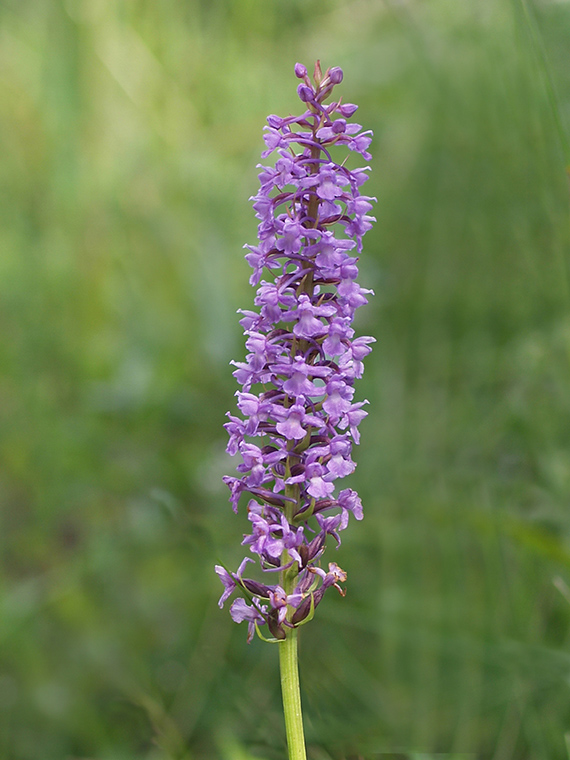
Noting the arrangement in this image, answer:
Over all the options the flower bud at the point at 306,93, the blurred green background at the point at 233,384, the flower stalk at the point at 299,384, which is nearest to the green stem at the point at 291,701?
the flower stalk at the point at 299,384

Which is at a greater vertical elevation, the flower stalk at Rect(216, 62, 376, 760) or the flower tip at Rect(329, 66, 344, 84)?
the flower tip at Rect(329, 66, 344, 84)

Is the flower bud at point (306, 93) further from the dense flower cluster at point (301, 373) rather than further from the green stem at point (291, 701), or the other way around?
the green stem at point (291, 701)

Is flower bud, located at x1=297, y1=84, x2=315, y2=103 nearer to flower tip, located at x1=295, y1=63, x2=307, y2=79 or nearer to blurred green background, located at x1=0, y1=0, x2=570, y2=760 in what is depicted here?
flower tip, located at x1=295, y1=63, x2=307, y2=79

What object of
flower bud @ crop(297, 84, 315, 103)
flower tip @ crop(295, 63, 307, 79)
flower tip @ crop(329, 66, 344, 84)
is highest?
flower tip @ crop(295, 63, 307, 79)

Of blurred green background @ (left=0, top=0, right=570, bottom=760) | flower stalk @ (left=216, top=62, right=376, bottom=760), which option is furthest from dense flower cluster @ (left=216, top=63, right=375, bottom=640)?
blurred green background @ (left=0, top=0, right=570, bottom=760)

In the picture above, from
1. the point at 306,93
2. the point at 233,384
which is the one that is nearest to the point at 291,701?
the point at 306,93

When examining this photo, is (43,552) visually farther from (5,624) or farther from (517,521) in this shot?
(517,521)
